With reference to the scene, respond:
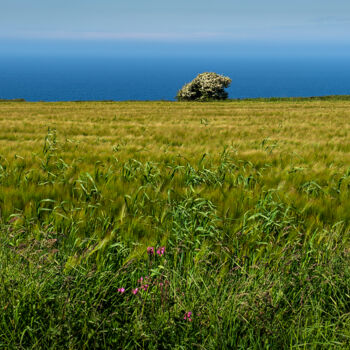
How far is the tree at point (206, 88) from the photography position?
60000 millimetres

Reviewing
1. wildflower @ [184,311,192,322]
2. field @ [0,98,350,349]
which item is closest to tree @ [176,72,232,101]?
field @ [0,98,350,349]

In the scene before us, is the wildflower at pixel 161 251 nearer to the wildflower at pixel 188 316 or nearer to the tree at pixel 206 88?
the wildflower at pixel 188 316

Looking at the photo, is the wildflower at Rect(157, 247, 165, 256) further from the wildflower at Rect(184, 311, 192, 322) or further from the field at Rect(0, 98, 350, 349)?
the wildflower at Rect(184, 311, 192, 322)

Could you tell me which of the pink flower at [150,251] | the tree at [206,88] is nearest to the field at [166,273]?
the pink flower at [150,251]

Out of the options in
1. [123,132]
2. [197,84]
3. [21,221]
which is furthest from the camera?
[197,84]

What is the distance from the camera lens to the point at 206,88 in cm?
6047

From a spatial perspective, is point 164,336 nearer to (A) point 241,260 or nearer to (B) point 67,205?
(A) point 241,260

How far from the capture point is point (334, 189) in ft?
12.9

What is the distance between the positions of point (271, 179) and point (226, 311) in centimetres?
296

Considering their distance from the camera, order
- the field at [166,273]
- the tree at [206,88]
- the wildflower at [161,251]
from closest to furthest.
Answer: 1. the field at [166,273]
2. the wildflower at [161,251]
3. the tree at [206,88]

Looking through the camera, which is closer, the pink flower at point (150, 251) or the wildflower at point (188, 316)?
the wildflower at point (188, 316)

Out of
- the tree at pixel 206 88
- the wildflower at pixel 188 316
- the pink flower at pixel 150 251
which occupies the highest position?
the tree at pixel 206 88

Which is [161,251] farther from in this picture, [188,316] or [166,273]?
[188,316]

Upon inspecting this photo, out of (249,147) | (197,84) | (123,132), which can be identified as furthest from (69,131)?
(197,84)
